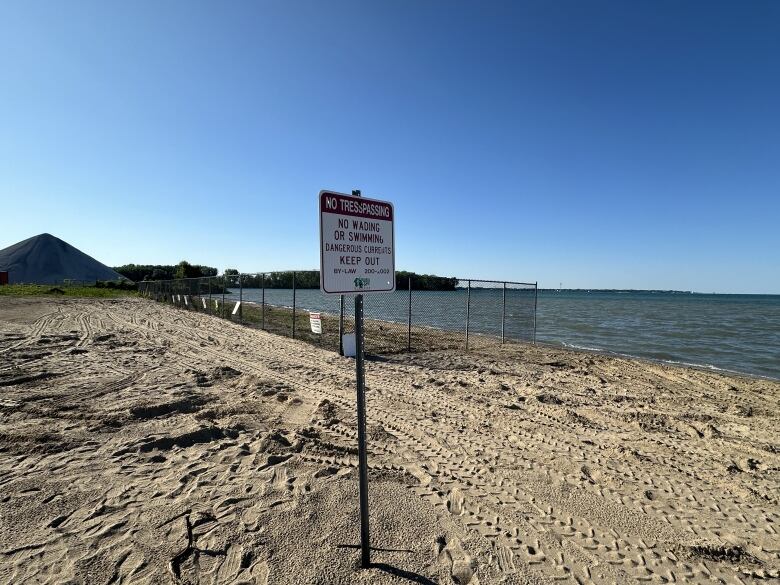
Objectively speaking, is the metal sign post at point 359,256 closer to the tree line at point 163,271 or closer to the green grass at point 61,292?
the green grass at point 61,292

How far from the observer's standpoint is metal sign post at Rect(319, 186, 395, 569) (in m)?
2.39

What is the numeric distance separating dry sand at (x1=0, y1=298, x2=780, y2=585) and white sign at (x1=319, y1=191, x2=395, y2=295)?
1933mm

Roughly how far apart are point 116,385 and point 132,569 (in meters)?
5.31

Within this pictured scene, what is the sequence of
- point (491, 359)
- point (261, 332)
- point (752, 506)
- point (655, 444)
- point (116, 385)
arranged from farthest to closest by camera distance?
point (261, 332), point (491, 359), point (116, 385), point (655, 444), point (752, 506)

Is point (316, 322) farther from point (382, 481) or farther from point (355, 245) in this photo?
point (355, 245)

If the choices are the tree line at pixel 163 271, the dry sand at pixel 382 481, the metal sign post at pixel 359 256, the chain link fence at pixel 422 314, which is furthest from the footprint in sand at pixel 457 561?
the tree line at pixel 163 271

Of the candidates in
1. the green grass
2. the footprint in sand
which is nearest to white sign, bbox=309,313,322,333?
the footprint in sand

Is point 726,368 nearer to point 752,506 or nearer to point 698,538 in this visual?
point 752,506

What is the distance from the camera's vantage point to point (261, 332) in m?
Result: 14.4

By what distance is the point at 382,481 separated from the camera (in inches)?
153

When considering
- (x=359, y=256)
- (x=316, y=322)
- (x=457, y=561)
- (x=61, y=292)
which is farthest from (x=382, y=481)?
(x=61, y=292)

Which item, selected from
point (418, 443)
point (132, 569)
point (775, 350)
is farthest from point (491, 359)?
point (775, 350)

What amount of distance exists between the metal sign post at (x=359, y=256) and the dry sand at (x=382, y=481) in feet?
2.63

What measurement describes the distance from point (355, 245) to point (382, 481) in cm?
252
